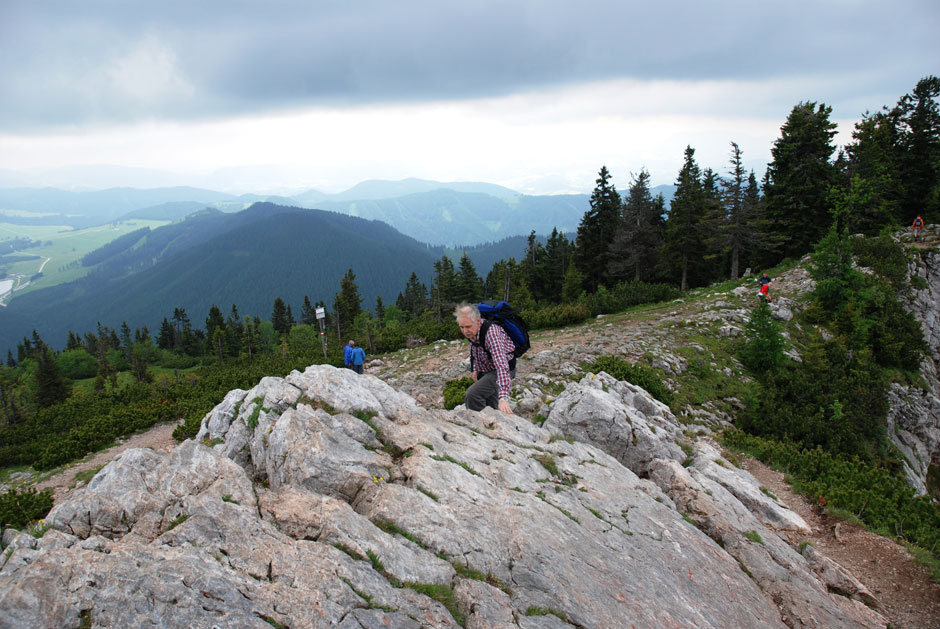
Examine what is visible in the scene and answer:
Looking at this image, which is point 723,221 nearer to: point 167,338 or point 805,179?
point 805,179

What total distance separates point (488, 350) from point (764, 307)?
17813mm

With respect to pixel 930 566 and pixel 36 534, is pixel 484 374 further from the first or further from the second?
pixel 930 566

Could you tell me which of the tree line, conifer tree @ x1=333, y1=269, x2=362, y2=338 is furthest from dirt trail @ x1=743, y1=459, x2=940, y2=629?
conifer tree @ x1=333, y1=269, x2=362, y2=338

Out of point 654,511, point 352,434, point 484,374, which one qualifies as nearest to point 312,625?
point 352,434

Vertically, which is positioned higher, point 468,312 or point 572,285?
point 468,312

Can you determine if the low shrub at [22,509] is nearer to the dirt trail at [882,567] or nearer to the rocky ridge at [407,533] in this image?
the rocky ridge at [407,533]

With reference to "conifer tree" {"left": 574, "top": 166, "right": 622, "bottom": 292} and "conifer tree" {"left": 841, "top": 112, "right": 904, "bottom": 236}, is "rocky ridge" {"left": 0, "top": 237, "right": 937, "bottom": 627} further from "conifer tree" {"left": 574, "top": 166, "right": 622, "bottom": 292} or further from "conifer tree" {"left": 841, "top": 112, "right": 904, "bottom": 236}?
"conifer tree" {"left": 574, "top": 166, "right": 622, "bottom": 292}

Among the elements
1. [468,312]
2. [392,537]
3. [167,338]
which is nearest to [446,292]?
[468,312]

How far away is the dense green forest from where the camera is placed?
16.5m

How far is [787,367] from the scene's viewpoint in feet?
65.5

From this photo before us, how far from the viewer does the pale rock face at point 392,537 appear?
163 inches

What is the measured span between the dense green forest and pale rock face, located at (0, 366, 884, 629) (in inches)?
254

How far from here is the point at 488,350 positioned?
827cm

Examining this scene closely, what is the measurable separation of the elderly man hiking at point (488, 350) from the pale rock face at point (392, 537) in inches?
41.7
